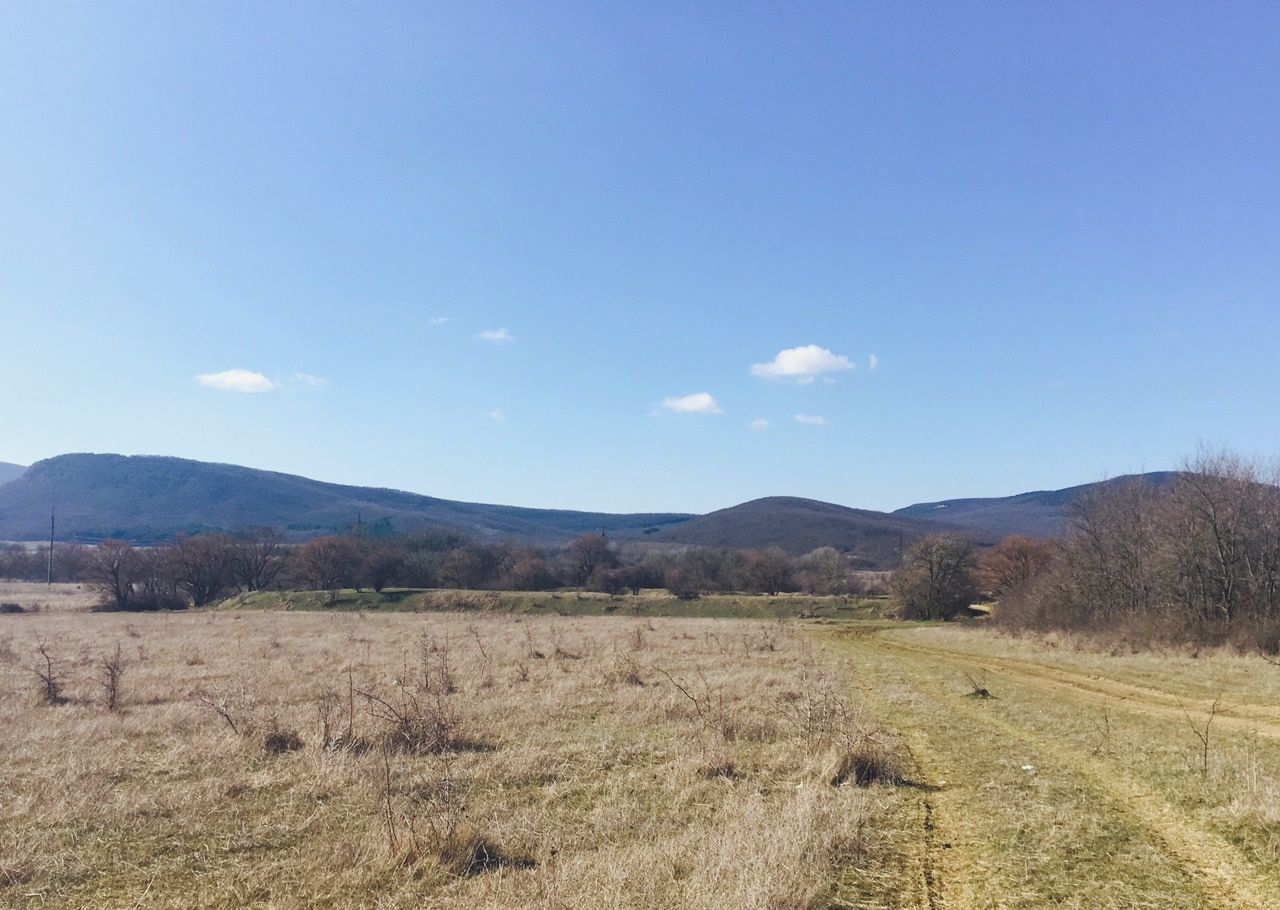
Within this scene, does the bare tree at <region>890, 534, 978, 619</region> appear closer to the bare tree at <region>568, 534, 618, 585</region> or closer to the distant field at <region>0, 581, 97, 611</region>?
the bare tree at <region>568, 534, 618, 585</region>

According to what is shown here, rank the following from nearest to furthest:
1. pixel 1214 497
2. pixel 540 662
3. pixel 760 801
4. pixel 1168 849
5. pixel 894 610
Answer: pixel 1168 849
pixel 760 801
pixel 540 662
pixel 1214 497
pixel 894 610

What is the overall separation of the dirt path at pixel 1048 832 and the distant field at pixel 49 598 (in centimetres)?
8196

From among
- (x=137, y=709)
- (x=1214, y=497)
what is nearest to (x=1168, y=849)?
(x=137, y=709)

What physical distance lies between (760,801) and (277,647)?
1034 inches

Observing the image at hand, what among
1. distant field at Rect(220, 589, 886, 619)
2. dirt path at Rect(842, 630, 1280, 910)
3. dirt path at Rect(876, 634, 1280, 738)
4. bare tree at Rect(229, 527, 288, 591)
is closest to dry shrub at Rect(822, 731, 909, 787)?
dirt path at Rect(842, 630, 1280, 910)

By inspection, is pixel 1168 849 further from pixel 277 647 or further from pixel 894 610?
Result: pixel 894 610

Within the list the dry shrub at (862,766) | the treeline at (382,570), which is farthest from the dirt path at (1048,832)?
the treeline at (382,570)

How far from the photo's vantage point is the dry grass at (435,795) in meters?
6.83

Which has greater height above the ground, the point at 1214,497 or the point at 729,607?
the point at 1214,497

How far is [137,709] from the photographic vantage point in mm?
16188

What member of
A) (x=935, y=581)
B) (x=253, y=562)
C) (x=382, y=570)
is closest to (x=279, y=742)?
(x=935, y=581)

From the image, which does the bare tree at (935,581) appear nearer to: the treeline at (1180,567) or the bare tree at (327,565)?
the treeline at (1180,567)

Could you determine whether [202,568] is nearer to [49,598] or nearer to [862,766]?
[49,598]

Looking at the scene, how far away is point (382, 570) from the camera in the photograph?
331 feet
